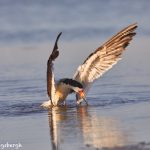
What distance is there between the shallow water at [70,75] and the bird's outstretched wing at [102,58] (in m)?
0.34

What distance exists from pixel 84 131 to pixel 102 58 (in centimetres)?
451

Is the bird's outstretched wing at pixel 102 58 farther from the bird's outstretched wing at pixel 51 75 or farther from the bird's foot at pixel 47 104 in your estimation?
the bird's foot at pixel 47 104

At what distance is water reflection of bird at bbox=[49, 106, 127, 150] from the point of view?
32.4ft

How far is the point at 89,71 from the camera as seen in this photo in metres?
15.1

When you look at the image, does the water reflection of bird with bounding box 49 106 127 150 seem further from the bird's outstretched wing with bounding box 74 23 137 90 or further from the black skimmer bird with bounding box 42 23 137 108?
the bird's outstretched wing with bounding box 74 23 137 90

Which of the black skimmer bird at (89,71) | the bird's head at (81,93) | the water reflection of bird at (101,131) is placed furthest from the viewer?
the black skimmer bird at (89,71)

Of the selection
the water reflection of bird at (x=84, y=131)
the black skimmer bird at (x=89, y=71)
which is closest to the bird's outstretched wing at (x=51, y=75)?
the black skimmer bird at (x=89, y=71)

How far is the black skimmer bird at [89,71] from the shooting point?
14.6 meters

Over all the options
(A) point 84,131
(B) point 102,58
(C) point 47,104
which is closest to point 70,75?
(B) point 102,58

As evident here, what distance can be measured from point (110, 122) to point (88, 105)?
265 centimetres

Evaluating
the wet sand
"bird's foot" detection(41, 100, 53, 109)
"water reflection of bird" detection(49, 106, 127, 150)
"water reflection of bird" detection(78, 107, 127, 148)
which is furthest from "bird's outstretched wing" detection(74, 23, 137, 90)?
"water reflection of bird" detection(78, 107, 127, 148)

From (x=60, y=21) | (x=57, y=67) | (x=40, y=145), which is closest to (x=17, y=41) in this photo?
(x=60, y=21)

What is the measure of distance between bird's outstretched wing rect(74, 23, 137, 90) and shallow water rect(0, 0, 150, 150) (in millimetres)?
343

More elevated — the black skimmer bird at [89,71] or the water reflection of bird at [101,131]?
the black skimmer bird at [89,71]
